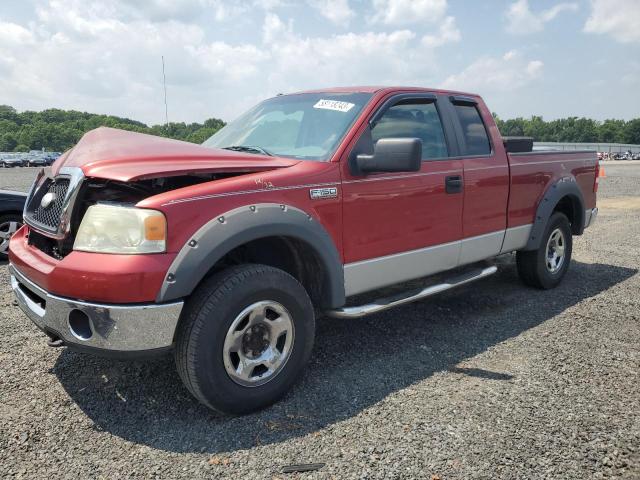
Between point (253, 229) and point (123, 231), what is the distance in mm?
663

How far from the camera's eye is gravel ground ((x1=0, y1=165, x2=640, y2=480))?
8.19 feet

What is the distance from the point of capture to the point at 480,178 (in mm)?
4348

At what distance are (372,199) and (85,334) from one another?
1.90m

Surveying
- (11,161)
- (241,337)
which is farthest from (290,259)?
(11,161)

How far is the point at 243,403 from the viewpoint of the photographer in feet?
9.43

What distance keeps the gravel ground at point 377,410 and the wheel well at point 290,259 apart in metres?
0.59

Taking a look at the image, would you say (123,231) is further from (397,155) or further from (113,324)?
(397,155)

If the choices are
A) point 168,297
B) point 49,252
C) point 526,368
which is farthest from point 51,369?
point 526,368

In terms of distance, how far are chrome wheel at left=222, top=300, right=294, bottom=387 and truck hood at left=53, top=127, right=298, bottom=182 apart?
819 millimetres

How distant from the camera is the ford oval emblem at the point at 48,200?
3.07m

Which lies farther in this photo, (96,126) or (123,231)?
(96,126)

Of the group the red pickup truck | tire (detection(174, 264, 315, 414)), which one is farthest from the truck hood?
tire (detection(174, 264, 315, 414))

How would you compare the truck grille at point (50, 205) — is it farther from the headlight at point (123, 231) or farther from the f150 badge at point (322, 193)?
the f150 badge at point (322, 193)

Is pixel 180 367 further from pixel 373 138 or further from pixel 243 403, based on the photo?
pixel 373 138
